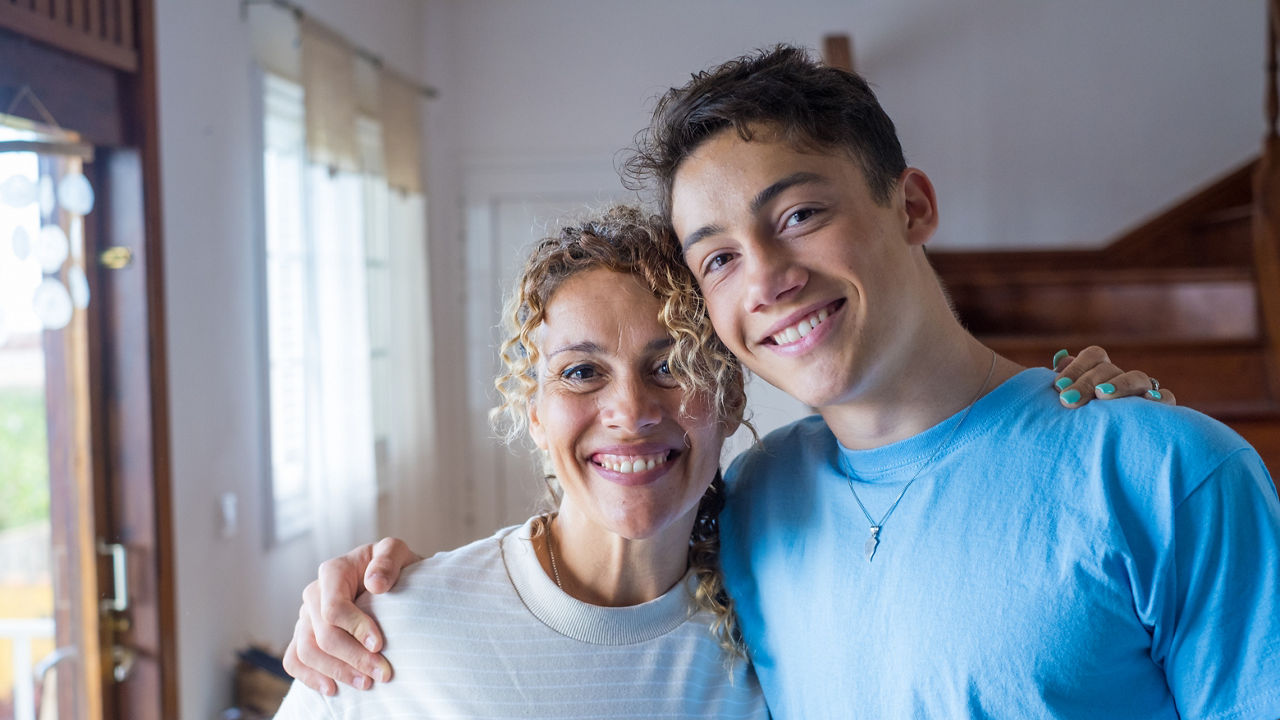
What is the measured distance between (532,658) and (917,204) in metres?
0.75

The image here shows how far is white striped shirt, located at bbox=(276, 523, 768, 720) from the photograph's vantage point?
126 cm

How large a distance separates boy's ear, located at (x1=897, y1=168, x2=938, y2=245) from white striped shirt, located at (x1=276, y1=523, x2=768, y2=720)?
1.86 ft

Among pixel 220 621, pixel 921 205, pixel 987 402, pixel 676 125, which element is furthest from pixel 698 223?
pixel 220 621

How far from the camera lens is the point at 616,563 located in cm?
136

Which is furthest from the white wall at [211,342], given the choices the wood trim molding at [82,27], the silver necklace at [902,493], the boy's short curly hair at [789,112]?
the silver necklace at [902,493]

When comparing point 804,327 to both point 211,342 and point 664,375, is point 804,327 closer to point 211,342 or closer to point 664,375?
point 664,375

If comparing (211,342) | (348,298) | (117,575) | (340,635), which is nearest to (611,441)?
(340,635)

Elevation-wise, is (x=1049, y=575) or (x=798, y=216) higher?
(x=798, y=216)

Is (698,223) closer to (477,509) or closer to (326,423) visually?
(326,423)

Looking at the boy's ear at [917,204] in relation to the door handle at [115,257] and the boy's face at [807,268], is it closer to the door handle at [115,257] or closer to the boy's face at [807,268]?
the boy's face at [807,268]

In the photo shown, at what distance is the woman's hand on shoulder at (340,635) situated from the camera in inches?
50.7

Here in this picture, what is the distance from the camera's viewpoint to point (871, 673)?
115 centimetres

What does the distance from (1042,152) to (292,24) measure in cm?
388

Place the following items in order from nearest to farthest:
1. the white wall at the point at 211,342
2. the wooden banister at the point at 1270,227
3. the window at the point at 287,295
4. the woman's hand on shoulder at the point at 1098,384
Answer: the woman's hand on shoulder at the point at 1098,384, the white wall at the point at 211,342, the wooden banister at the point at 1270,227, the window at the point at 287,295
